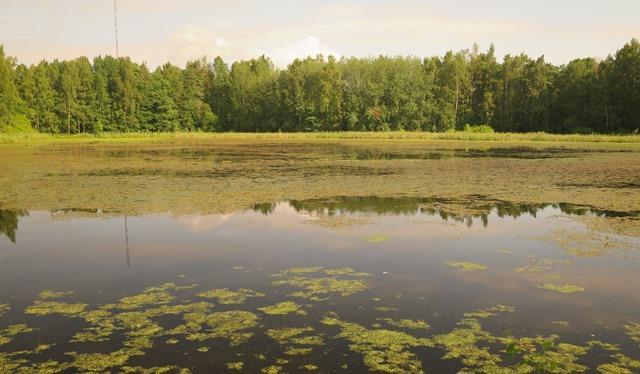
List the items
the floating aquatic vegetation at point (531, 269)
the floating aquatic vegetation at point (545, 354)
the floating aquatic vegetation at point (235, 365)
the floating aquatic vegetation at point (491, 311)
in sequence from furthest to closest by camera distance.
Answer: the floating aquatic vegetation at point (531, 269), the floating aquatic vegetation at point (491, 311), the floating aquatic vegetation at point (235, 365), the floating aquatic vegetation at point (545, 354)

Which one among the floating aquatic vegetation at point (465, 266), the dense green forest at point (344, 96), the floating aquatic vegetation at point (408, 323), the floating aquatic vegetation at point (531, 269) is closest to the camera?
the floating aquatic vegetation at point (408, 323)

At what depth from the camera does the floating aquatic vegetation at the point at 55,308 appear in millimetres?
6277

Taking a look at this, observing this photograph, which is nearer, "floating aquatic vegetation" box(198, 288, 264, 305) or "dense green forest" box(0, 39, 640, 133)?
"floating aquatic vegetation" box(198, 288, 264, 305)

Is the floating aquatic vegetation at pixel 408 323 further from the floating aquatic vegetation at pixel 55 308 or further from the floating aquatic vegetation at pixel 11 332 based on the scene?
the floating aquatic vegetation at pixel 11 332

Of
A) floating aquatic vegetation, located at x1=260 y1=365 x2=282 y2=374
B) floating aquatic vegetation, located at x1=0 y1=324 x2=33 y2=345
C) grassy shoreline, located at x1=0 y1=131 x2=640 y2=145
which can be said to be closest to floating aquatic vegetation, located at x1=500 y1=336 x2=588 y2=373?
floating aquatic vegetation, located at x1=260 y1=365 x2=282 y2=374

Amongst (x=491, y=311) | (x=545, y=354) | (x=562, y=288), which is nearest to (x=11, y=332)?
(x=491, y=311)

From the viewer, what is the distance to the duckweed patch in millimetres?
7227

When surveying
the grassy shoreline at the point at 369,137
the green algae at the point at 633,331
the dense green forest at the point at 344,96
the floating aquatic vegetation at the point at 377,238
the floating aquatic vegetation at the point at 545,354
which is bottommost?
the green algae at the point at 633,331

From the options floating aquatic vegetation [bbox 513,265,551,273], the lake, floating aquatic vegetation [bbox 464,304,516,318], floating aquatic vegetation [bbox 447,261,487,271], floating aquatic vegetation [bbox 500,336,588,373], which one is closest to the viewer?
floating aquatic vegetation [bbox 500,336,588,373]

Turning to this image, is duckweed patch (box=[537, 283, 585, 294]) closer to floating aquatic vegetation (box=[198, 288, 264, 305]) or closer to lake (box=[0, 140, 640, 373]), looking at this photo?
lake (box=[0, 140, 640, 373])

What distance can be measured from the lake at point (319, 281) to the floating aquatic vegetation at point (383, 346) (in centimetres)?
2

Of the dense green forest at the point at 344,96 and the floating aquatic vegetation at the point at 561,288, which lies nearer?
the floating aquatic vegetation at the point at 561,288

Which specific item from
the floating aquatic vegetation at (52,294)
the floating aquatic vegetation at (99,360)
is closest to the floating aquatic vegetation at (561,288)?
the floating aquatic vegetation at (99,360)

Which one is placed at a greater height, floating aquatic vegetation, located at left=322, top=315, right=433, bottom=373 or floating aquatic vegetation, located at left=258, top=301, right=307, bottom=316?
floating aquatic vegetation, located at left=258, top=301, right=307, bottom=316
